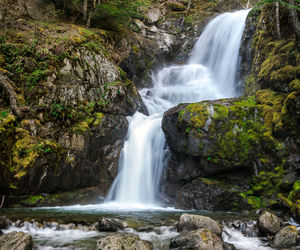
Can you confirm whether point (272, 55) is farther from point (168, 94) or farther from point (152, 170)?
point (152, 170)

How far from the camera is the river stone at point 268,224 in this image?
17.9ft

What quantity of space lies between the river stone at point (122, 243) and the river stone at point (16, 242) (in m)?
1.31

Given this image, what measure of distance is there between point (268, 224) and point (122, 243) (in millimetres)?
3675

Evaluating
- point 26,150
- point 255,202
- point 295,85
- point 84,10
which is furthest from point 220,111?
point 84,10

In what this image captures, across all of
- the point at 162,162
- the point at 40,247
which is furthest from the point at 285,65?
the point at 40,247

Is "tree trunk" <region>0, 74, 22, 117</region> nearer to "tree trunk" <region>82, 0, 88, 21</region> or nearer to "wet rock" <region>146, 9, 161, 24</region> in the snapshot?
"tree trunk" <region>82, 0, 88, 21</region>

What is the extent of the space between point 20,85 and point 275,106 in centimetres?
1076

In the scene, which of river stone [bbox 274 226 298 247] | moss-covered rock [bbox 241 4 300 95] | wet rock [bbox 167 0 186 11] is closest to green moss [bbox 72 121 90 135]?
river stone [bbox 274 226 298 247]

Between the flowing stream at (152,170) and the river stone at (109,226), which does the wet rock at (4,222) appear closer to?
the flowing stream at (152,170)

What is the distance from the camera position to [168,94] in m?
17.6

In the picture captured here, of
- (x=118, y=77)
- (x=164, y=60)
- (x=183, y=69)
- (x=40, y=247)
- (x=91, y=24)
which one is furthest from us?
(x=164, y=60)

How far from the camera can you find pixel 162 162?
36.4 feet

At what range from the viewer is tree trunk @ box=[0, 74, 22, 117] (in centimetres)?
861

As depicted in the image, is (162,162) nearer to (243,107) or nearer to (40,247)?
(243,107)
